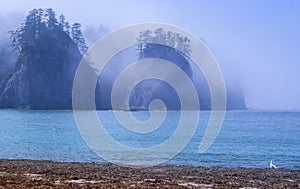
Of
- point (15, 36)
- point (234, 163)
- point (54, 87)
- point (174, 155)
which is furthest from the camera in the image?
point (15, 36)

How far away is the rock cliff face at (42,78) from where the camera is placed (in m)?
161

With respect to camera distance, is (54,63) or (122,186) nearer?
(122,186)

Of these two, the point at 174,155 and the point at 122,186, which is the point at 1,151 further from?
the point at 122,186

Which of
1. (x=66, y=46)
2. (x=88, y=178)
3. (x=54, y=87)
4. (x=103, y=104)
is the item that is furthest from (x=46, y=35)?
(x=88, y=178)

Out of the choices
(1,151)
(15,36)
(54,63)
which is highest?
(15,36)

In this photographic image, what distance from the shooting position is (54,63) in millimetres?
166250

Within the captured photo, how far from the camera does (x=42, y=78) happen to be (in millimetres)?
162750

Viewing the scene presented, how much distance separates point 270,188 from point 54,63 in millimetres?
149187

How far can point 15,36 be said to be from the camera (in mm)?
183125

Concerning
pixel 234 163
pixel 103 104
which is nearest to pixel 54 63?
pixel 103 104

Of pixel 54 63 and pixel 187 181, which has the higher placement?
pixel 54 63

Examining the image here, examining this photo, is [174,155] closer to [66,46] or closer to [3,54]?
[66,46]

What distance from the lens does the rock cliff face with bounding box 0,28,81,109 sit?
161 meters

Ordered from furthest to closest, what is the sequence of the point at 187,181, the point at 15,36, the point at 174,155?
the point at 15,36, the point at 174,155, the point at 187,181
